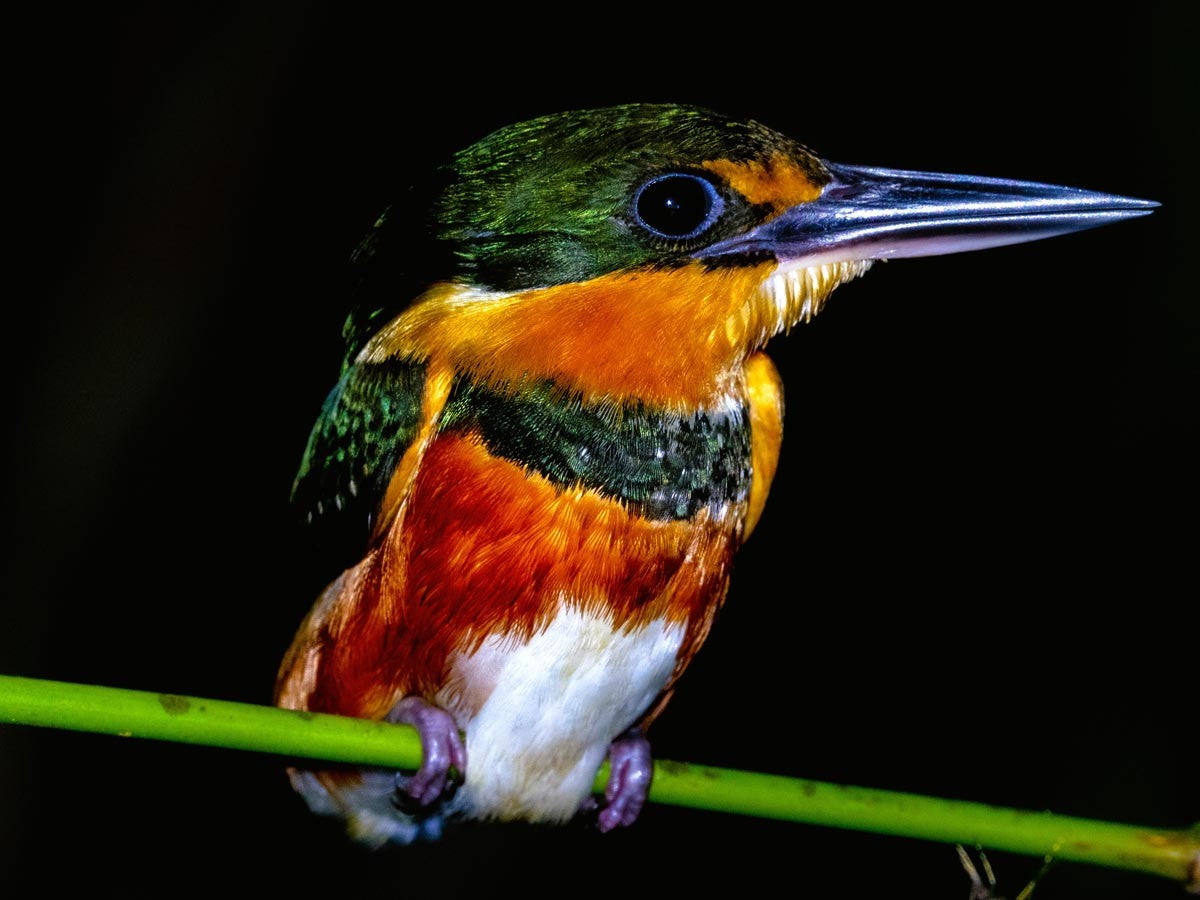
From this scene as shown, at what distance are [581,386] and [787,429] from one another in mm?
2887

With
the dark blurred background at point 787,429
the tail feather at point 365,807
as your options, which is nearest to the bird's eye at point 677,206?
the tail feather at point 365,807

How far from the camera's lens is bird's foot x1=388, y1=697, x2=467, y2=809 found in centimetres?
224

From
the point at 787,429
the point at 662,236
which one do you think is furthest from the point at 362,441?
the point at 787,429

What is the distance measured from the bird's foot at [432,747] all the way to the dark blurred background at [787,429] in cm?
98

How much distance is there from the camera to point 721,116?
7.25 feet

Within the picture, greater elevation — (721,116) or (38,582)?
(721,116)

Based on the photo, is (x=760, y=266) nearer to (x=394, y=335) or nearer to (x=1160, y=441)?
(x=394, y=335)

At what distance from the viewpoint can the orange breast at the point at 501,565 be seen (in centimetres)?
214

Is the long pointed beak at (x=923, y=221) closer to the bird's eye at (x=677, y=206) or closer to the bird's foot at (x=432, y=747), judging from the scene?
the bird's eye at (x=677, y=206)

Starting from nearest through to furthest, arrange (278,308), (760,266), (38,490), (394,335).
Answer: (760,266) → (394,335) → (38,490) → (278,308)

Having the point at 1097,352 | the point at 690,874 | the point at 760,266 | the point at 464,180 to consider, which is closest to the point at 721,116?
the point at 760,266

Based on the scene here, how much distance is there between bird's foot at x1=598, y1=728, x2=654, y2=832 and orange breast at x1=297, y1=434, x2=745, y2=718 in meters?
0.35

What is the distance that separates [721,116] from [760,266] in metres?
0.29

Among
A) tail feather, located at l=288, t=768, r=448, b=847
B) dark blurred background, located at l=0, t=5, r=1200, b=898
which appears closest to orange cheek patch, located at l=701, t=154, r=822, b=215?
tail feather, located at l=288, t=768, r=448, b=847
